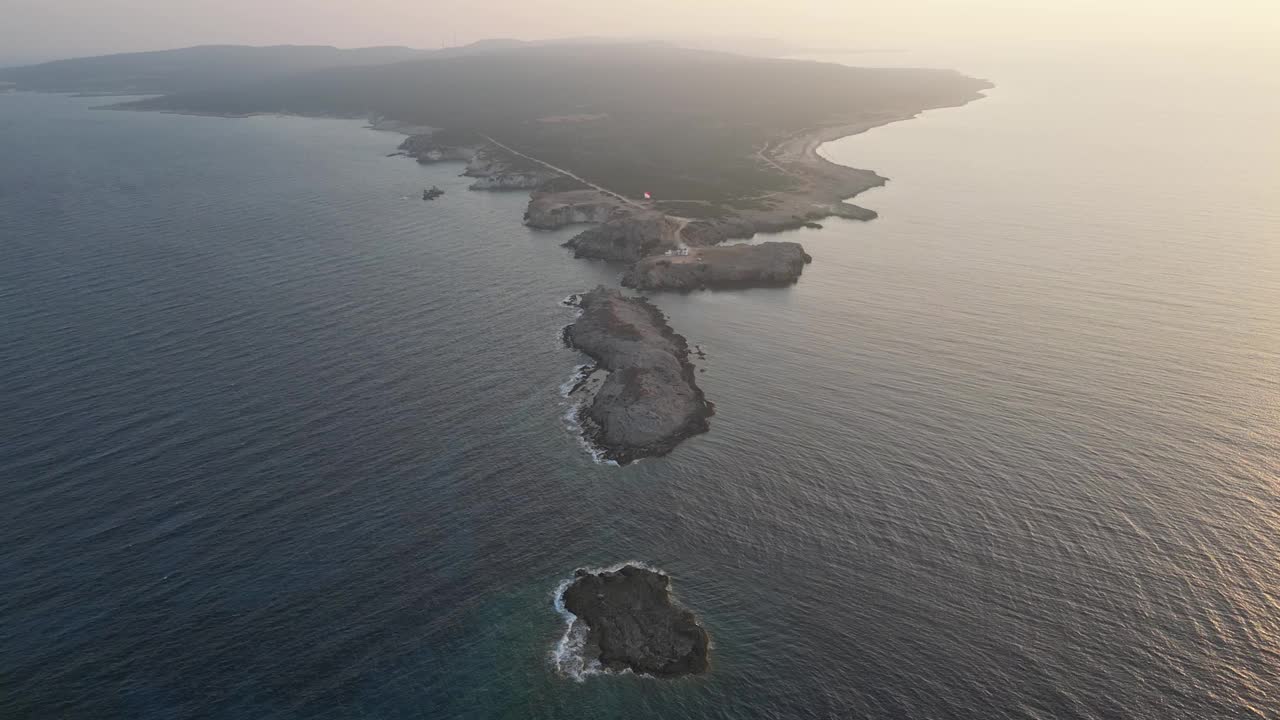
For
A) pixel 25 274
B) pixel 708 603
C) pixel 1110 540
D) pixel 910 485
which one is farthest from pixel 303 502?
pixel 25 274

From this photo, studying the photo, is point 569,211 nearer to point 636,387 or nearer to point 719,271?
point 719,271

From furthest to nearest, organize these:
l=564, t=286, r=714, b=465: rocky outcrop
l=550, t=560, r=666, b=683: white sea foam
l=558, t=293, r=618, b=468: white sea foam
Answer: l=564, t=286, r=714, b=465: rocky outcrop
l=558, t=293, r=618, b=468: white sea foam
l=550, t=560, r=666, b=683: white sea foam

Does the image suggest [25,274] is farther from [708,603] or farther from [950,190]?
[950,190]

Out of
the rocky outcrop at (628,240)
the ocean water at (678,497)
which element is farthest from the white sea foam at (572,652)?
the rocky outcrop at (628,240)

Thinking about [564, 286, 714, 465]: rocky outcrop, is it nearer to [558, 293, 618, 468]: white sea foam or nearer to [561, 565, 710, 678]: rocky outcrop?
[558, 293, 618, 468]: white sea foam

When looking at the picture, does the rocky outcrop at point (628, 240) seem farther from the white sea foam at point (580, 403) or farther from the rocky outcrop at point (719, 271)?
the white sea foam at point (580, 403)

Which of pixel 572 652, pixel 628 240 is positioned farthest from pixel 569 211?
pixel 572 652

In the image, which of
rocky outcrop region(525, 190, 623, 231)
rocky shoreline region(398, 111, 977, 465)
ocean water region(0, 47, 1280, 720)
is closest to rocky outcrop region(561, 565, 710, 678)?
ocean water region(0, 47, 1280, 720)
